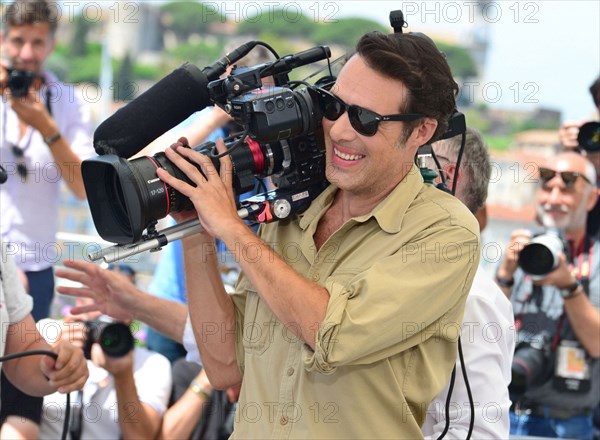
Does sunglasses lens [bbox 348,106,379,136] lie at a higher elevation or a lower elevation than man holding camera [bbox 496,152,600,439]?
higher

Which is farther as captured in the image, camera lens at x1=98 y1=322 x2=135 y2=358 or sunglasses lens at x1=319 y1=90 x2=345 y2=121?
camera lens at x1=98 y1=322 x2=135 y2=358

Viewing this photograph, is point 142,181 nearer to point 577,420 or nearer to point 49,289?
point 49,289

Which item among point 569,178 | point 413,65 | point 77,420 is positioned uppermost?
point 413,65

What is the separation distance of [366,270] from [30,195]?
88.8 inches

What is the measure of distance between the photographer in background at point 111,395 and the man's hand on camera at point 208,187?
128 cm

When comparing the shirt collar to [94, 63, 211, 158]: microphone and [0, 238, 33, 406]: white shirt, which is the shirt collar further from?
[0, 238, 33, 406]: white shirt

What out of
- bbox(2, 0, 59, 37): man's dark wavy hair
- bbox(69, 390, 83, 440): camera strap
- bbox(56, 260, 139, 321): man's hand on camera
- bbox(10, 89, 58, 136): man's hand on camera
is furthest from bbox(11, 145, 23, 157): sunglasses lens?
bbox(56, 260, 139, 321): man's hand on camera

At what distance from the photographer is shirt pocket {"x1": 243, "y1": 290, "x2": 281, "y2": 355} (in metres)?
2.01

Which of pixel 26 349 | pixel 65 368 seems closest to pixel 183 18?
pixel 26 349

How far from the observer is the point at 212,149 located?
198 cm

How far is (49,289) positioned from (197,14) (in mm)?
94489

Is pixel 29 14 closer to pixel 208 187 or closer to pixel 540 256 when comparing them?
pixel 208 187

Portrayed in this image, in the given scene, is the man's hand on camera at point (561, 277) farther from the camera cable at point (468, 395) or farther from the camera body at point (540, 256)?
the camera cable at point (468, 395)

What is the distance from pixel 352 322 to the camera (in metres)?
1.73
